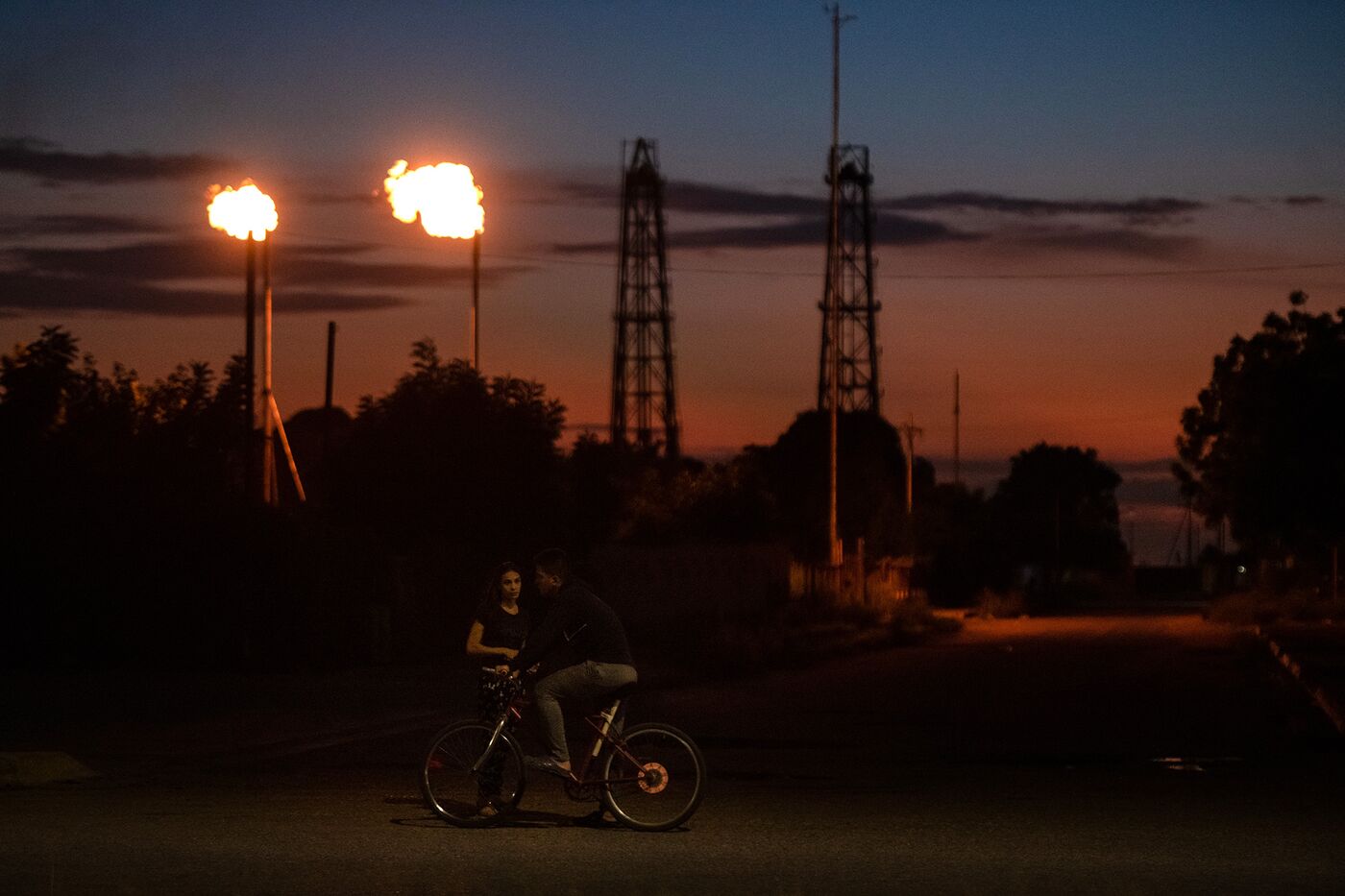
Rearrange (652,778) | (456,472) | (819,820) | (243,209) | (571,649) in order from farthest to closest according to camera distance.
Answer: (456,472) → (243,209) → (819,820) → (571,649) → (652,778)

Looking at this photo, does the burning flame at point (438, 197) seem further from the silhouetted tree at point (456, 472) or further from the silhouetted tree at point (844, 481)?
the silhouetted tree at point (844, 481)

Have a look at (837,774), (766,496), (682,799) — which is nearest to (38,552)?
(837,774)

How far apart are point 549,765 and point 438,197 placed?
2595 cm

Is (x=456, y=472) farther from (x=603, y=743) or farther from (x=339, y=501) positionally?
(x=603, y=743)

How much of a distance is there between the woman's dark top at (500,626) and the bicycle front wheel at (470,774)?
67 cm

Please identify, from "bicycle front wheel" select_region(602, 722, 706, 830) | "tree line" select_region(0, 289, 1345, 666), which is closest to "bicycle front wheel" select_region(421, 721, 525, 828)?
"bicycle front wheel" select_region(602, 722, 706, 830)

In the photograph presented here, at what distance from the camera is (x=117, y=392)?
39250 millimetres

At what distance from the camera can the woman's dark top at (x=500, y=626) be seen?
12859 mm

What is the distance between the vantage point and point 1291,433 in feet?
118

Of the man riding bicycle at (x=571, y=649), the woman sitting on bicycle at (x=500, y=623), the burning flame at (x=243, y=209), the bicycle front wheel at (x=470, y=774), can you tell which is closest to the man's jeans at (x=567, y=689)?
the man riding bicycle at (x=571, y=649)

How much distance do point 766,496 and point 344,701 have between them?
40281 mm

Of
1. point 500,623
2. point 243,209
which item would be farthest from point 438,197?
point 500,623

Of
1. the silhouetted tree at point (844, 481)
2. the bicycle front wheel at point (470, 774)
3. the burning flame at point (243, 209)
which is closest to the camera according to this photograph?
the bicycle front wheel at point (470, 774)

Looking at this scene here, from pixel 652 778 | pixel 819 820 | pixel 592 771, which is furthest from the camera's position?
pixel 819 820
